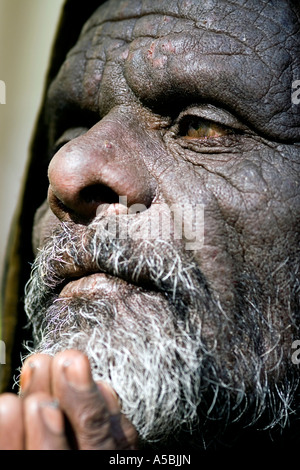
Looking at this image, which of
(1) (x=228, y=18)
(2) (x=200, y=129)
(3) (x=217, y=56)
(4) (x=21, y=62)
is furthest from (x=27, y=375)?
(4) (x=21, y=62)

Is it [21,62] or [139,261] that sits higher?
[21,62]

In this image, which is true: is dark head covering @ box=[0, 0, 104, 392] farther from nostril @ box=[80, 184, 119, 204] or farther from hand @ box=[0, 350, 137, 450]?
hand @ box=[0, 350, 137, 450]

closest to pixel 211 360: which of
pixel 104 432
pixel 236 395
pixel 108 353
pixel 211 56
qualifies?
pixel 236 395

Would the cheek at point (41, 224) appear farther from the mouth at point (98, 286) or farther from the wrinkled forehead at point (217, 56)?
the wrinkled forehead at point (217, 56)

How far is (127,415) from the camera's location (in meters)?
1.76

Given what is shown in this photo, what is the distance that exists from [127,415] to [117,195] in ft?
2.25

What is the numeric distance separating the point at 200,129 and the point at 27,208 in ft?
3.66

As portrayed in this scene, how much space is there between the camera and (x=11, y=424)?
1444 millimetres

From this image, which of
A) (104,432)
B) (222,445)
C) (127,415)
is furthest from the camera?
(222,445)

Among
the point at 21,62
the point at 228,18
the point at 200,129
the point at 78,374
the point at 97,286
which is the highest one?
the point at 21,62

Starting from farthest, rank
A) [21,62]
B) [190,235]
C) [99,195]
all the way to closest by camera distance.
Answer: [21,62] < [99,195] < [190,235]

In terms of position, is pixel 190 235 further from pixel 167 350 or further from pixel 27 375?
pixel 27 375

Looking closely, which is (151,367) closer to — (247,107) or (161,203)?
(161,203)

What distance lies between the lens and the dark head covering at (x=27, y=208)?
9.71ft
